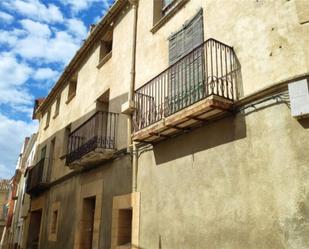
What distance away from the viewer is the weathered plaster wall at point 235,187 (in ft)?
15.7

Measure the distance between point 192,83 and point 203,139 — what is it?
1.18 m

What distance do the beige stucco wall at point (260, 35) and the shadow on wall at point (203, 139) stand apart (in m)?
0.58

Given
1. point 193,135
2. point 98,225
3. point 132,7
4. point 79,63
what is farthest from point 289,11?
point 79,63

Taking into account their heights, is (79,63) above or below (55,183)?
above

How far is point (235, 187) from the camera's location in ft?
18.4

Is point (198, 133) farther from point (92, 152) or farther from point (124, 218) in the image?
point (92, 152)

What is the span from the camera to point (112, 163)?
32.0ft

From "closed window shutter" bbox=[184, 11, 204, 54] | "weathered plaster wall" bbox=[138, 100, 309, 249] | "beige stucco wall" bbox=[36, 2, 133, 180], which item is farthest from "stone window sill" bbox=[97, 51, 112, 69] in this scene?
"weathered plaster wall" bbox=[138, 100, 309, 249]

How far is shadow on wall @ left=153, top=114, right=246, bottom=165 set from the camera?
5.88 meters

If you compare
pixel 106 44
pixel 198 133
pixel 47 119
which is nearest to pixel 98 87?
pixel 106 44

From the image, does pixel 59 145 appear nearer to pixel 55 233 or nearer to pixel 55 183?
pixel 55 183

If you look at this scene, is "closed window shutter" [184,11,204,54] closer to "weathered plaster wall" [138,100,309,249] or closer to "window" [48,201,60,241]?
"weathered plaster wall" [138,100,309,249]

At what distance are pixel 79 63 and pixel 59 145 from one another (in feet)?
11.4

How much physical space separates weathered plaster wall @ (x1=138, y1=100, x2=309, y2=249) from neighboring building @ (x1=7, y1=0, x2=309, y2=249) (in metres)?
0.02
